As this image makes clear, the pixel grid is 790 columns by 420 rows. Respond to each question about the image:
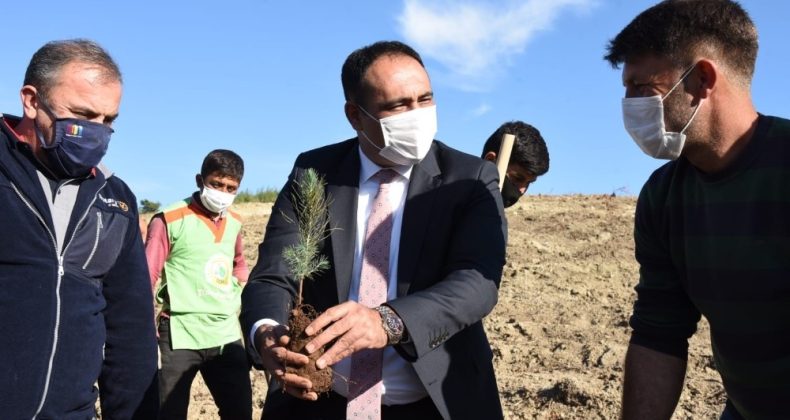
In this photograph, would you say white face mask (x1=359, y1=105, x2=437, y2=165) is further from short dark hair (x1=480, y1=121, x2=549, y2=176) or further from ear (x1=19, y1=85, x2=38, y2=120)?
short dark hair (x1=480, y1=121, x2=549, y2=176)

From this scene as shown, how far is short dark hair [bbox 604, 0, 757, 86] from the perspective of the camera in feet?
8.34

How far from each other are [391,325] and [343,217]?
1.83 feet

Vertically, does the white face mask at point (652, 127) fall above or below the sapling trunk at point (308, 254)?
above

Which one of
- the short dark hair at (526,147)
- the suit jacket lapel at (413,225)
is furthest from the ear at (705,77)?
the short dark hair at (526,147)

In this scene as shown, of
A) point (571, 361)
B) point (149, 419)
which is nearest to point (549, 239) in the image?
point (571, 361)

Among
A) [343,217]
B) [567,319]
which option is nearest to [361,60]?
[343,217]

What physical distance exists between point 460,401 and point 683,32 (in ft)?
4.37

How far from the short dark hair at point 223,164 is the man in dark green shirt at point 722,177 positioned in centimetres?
397

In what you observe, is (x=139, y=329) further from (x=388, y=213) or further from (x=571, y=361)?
(x=571, y=361)

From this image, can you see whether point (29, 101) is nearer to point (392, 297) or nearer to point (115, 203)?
point (115, 203)

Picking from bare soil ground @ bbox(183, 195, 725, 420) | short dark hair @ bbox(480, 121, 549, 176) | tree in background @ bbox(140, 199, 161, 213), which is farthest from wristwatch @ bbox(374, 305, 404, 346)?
tree in background @ bbox(140, 199, 161, 213)

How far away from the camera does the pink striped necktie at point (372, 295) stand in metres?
2.67

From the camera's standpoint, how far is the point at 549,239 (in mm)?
14328

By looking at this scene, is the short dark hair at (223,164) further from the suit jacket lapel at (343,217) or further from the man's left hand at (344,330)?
the man's left hand at (344,330)
